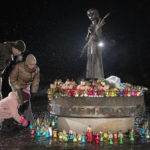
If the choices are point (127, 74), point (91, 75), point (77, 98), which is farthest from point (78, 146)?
point (127, 74)

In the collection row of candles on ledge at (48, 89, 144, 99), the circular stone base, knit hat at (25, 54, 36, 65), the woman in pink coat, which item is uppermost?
knit hat at (25, 54, 36, 65)

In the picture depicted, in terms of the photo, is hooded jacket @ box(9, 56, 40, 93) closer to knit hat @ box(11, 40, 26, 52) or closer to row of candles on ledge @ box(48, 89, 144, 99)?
knit hat @ box(11, 40, 26, 52)

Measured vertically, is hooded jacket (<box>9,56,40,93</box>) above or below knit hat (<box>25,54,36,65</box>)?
below

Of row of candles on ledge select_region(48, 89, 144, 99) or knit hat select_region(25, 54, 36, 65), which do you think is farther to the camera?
knit hat select_region(25, 54, 36, 65)

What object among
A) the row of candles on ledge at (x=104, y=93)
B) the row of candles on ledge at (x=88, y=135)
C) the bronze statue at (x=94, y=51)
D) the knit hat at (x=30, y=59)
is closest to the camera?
the row of candles on ledge at (x=88, y=135)

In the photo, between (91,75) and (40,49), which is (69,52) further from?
(91,75)

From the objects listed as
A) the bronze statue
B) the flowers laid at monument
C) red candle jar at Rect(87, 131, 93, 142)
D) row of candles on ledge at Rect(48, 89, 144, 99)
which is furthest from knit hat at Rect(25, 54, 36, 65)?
red candle jar at Rect(87, 131, 93, 142)

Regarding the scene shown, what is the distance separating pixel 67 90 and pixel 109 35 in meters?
12.4

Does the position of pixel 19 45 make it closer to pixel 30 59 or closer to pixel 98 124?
pixel 30 59

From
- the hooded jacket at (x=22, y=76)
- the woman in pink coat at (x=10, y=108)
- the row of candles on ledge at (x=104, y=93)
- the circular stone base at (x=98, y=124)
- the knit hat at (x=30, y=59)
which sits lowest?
the circular stone base at (x=98, y=124)

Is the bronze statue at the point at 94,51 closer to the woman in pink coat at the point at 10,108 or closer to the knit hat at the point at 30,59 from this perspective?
the knit hat at the point at 30,59

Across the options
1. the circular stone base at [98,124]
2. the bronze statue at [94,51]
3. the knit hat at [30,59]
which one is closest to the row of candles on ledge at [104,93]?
the circular stone base at [98,124]

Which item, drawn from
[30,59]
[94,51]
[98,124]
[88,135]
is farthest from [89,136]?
[94,51]

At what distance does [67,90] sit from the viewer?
8016mm
